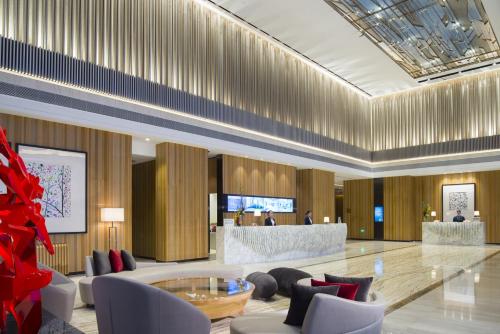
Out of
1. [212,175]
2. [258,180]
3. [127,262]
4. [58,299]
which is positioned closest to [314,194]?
[258,180]

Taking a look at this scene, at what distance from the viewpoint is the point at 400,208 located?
18.6 m

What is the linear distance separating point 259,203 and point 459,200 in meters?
9.54

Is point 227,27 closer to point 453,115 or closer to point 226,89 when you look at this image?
point 226,89

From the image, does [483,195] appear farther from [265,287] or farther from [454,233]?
[265,287]

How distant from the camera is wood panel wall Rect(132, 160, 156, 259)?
11430 millimetres

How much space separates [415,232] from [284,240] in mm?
10187

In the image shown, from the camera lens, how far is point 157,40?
10047mm

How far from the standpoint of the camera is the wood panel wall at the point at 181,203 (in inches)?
404

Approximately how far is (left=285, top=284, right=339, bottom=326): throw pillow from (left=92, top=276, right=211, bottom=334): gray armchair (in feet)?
2.40

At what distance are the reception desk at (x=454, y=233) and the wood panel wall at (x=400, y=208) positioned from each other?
1840 mm

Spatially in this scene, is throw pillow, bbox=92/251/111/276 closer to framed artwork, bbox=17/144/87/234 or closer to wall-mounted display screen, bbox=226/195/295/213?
framed artwork, bbox=17/144/87/234

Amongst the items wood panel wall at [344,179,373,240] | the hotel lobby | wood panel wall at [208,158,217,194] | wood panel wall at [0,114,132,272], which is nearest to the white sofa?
the hotel lobby

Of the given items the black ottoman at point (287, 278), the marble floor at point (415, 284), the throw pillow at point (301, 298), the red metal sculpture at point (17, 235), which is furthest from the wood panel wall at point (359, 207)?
the red metal sculpture at point (17, 235)

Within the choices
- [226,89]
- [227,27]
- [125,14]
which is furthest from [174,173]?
[227,27]
